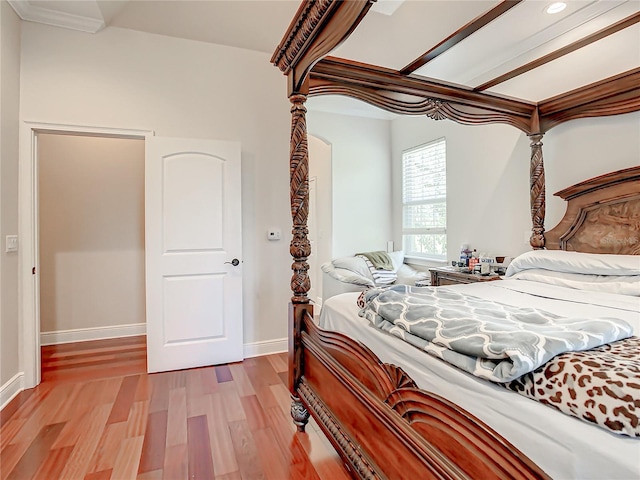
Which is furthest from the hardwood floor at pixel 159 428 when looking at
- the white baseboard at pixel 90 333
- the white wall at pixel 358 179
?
the white wall at pixel 358 179

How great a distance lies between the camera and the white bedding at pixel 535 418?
69 cm

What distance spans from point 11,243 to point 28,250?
160 millimetres

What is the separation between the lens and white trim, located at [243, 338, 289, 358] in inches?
132

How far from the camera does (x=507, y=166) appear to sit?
3.55 metres

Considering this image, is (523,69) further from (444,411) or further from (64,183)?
(64,183)

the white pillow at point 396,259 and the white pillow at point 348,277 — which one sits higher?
the white pillow at point 396,259

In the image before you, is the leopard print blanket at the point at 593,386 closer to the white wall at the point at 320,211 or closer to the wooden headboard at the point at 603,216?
the wooden headboard at the point at 603,216

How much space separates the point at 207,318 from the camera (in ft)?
10.3

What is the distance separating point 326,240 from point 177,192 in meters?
2.79

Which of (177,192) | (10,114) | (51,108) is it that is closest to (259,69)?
(177,192)

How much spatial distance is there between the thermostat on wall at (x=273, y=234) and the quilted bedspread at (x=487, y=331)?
6.38 ft

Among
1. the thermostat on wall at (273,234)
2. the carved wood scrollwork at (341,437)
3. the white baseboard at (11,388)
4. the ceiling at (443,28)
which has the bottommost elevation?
the white baseboard at (11,388)

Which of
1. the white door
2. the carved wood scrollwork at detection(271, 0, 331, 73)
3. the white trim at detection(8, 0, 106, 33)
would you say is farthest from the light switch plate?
the carved wood scrollwork at detection(271, 0, 331, 73)

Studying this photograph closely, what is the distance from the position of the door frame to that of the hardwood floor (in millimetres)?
258
